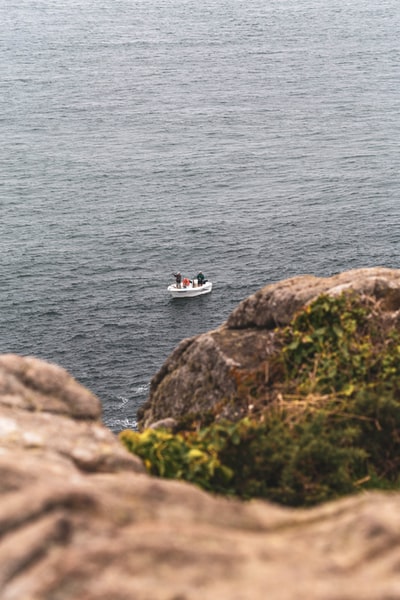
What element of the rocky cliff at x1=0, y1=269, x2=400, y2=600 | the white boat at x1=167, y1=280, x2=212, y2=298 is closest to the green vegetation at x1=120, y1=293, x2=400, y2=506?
the rocky cliff at x1=0, y1=269, x2=400, y2=600

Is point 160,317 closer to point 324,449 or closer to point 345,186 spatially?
point 345,186

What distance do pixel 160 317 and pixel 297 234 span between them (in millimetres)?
30641

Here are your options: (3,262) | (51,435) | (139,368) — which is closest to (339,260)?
(139,368)

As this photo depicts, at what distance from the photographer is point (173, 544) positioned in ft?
27.4

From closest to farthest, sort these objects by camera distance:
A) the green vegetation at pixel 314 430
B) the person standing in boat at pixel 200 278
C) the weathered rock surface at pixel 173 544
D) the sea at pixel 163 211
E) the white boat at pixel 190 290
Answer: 1. the weathered rock surface at pixel 173 544
2. the green vegetation at pixel 314 430
3. the sea at pixel 163 211
4. the person standing in boat at pixel 200 278
5. the white boat at pixel 190 290

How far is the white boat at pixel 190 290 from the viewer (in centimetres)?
11119

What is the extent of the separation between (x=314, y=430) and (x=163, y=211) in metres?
126

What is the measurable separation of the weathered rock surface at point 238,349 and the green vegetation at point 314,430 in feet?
2.08

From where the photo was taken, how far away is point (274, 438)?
17188 millimetres

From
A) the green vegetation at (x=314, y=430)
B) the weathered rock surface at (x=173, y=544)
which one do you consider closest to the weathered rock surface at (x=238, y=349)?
the green vegetation at (x=314, y=430)

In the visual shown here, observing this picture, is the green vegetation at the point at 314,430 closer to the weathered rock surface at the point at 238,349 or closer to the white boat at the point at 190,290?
the weathered rock surface at the point at 238,349

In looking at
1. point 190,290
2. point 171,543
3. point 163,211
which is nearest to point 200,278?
point 190,290

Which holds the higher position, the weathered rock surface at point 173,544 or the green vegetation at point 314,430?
the weathered rock surface at point 173,544

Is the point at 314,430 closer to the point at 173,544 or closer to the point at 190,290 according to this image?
the point at 173,544
